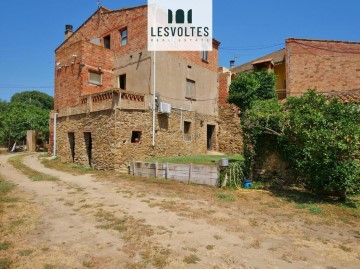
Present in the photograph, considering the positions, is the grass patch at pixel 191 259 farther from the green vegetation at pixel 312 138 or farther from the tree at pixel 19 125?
the tree at pixel 19 125

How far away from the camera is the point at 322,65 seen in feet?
64.1

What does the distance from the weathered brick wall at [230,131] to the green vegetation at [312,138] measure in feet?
34.1

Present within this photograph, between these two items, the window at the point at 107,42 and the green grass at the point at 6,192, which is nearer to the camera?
the green grass at the point at 6,192

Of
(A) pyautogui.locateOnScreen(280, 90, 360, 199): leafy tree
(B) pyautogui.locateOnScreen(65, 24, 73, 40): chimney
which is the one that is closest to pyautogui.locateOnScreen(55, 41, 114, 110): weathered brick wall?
(B) pyautogui.locateOnScreen(65, 24, 73, 40): chimney

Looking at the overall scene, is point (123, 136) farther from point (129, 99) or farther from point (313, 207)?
point (313, 207)

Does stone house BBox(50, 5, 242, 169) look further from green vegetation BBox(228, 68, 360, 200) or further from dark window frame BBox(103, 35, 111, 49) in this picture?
green vegetation BBox(228, 68, 360, 200)

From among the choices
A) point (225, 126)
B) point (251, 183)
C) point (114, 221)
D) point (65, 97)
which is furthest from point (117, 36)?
point (114, 221)

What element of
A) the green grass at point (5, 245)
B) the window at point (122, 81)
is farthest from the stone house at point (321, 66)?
the green grass at point (5, 245)

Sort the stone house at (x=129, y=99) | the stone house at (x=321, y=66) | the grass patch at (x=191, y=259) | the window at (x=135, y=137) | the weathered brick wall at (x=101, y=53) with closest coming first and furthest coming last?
1. the grass patch at (x=191, y=259)
2. the stone house at (x=129, y=99)
3. the window at (x=135, y=137)
4. the weathered brick wall at (x=101, y=53)
5. the stone house at (x=321, y=66)

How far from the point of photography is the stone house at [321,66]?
61.1 ft

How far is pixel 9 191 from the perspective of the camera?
9.61 meters

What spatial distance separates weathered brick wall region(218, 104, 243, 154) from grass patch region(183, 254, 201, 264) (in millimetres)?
17329

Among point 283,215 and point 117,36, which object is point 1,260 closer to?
point 283,215

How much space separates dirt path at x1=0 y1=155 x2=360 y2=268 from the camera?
14.6ft
